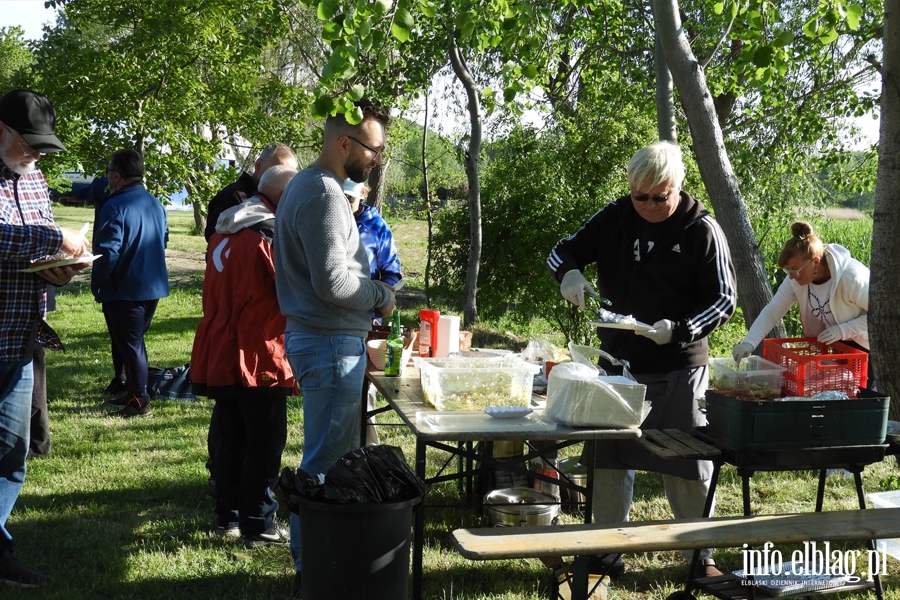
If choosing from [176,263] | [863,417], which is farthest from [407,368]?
[176,263]

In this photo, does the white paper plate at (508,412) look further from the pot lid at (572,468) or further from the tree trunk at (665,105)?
the tree trunk at (665,105)

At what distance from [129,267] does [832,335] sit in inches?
193

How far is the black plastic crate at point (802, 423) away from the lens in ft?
10.2

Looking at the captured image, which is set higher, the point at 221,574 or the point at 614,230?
the point at 614,230

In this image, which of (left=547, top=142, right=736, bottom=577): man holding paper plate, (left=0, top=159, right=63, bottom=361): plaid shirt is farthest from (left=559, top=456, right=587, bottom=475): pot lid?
(left=0, top=159, right=63, bottom=361): plaid shirt

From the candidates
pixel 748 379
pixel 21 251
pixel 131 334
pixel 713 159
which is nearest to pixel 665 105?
pixel 713 159

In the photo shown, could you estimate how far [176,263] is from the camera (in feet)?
57.9

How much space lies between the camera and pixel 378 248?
4730 mm

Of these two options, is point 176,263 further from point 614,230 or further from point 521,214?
point 614,230

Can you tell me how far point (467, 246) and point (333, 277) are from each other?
7.22 m

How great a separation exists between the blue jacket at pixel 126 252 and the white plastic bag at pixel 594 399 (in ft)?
14.3

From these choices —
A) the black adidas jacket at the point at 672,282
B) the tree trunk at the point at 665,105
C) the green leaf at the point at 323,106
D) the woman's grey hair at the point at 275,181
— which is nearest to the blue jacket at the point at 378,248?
the woman's grey hair at the point at 275,181

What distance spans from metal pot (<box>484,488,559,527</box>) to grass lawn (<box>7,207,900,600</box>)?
0.65 feet

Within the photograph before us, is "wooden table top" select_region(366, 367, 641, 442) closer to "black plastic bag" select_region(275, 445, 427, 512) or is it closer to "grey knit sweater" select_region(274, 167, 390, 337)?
"black plastic bag" select_region(275, 445, 427, 512)
